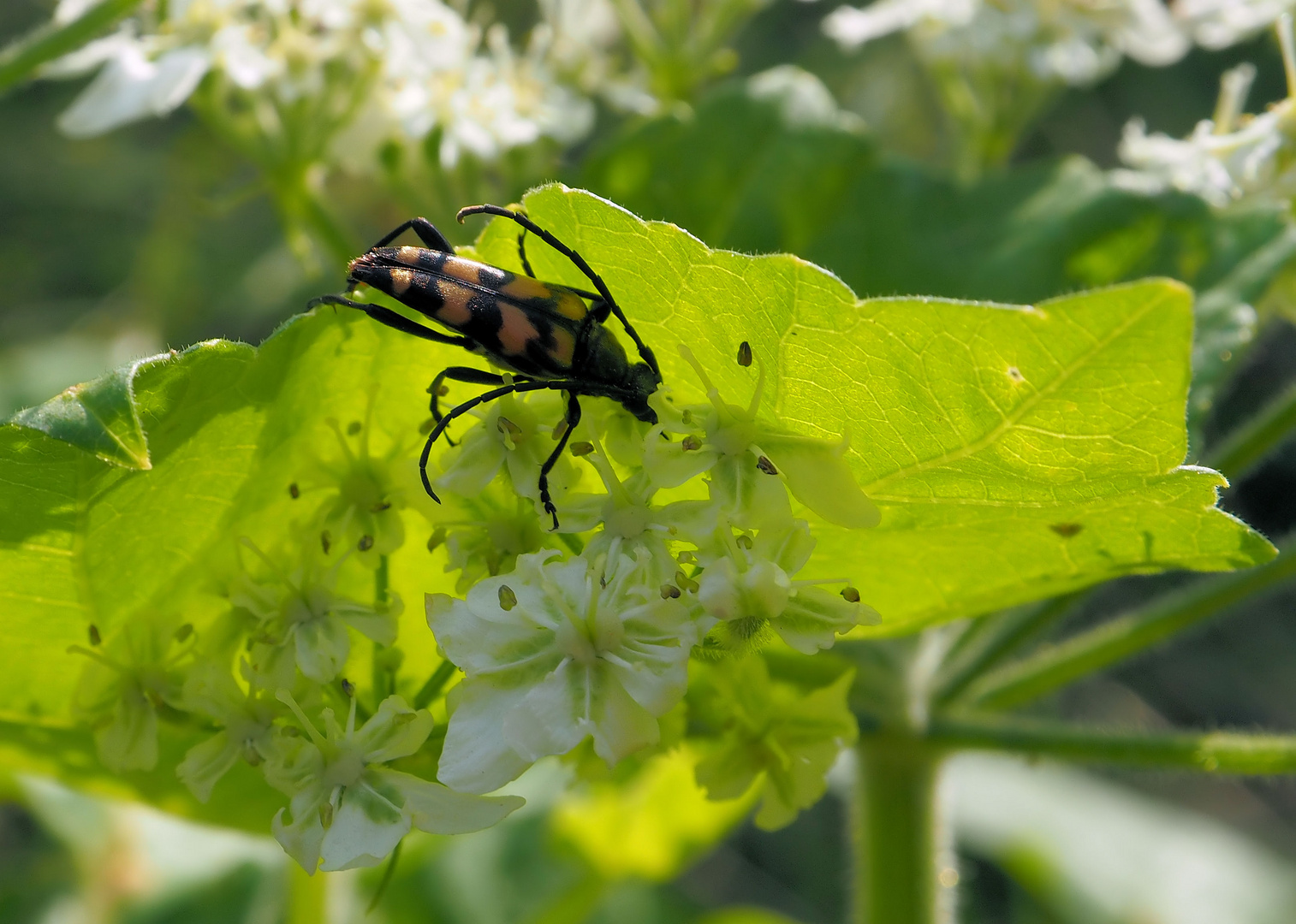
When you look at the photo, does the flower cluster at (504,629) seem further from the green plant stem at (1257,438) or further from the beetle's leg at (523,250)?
the green plant stem at (1257,438)

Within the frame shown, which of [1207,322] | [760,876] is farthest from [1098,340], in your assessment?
[760,876]

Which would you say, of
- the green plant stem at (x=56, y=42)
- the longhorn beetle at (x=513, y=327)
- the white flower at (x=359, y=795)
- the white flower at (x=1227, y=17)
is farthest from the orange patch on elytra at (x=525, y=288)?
the white flower at (x=1227, y=17)

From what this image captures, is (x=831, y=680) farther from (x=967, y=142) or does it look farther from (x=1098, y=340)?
(x=967, y=142)

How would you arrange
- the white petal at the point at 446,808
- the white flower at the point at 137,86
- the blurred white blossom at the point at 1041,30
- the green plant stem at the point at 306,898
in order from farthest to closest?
1. the blurred white blossom at the point at 1041,30
2. the white flower at the point at 137,86
3. the green plant stem at the point at 306,898
4. the white petal at the point at 446,808

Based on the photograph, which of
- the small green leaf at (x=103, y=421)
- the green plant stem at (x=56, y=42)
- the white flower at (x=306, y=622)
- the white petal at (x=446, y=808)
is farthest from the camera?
the green plant stem at (x=56, y=42)

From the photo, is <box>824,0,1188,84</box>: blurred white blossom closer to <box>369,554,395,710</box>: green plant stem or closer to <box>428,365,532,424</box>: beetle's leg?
<box>428,365,532,424</box>: beetle's leg

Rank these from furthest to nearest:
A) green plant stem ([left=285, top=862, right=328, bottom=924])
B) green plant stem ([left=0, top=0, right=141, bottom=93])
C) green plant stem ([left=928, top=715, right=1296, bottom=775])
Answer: green plant stem ([left=285, top=862, right=328, bottom=924]), green plant stem ([left=0, top=0, right=141, bottom=93]), green plant stem ([left=928, top=715, right=1296, bottom=775])

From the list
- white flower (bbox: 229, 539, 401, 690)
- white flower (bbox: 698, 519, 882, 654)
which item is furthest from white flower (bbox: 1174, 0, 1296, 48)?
white flower (bbox: 229, 539, 401, 690)
